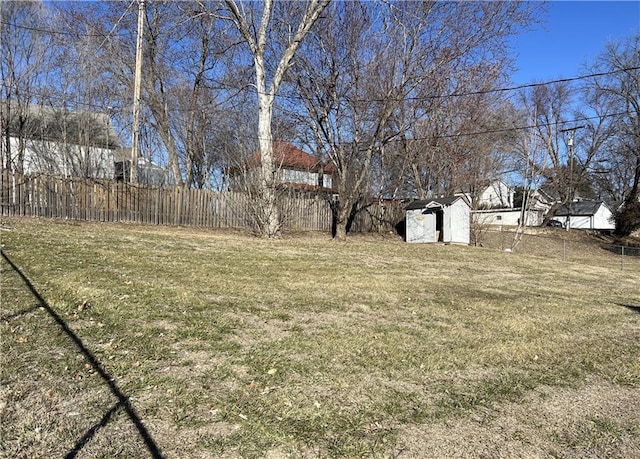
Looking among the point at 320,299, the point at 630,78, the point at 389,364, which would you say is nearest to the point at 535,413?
the point at 389,364

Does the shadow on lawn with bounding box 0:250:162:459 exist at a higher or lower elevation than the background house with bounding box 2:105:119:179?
lower

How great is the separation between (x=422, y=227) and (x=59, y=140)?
59.1ft

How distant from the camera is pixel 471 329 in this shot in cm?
541

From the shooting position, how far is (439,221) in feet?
71.1

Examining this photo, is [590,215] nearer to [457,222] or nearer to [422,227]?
[457,222]

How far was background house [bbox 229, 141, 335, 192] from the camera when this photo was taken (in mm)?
16047

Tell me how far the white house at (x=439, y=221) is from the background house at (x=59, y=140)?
15.4m

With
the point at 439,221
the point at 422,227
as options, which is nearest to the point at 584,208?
the point at 439,221

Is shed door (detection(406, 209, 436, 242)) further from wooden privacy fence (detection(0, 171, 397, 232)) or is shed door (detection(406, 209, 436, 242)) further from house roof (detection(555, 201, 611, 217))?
house roof (detection(555, 201, 611, 217))

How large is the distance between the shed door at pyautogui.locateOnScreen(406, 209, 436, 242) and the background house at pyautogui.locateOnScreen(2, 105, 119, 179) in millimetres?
15337

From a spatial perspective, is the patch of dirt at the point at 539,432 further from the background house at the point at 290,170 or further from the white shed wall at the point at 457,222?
the white shed wall at the point at 457,222

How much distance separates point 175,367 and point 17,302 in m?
2.32

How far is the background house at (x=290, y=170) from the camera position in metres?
16.0

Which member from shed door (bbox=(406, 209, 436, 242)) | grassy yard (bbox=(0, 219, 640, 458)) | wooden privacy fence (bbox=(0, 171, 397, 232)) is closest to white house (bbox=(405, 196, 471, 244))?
shed door (bbox=(406, 209, 436, 242))
